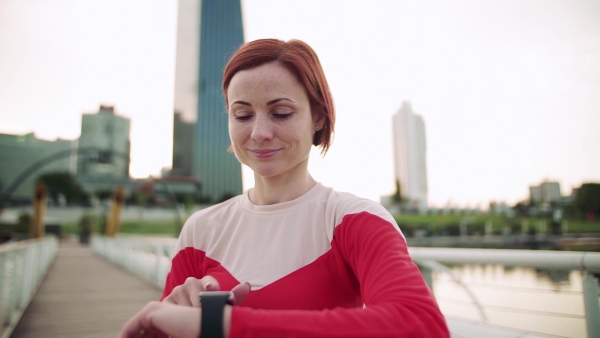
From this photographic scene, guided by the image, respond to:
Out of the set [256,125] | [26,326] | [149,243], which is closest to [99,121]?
[149,243]

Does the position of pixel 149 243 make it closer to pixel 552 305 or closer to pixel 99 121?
pixel 552 305

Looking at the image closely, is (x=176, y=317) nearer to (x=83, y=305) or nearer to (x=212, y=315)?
(x=212, y=315)

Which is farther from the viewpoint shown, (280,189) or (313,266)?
(280,189)

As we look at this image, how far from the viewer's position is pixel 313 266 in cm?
74

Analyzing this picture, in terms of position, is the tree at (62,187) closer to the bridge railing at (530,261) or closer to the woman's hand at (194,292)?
the bridge railing at (530,261)

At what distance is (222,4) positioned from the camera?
44469 mm

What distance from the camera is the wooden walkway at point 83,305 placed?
462cm

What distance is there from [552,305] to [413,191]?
75299mm

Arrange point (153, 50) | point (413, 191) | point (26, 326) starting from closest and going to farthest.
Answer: point (26, 326)
point (153, 50)
point (413, 191)

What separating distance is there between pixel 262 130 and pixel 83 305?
692 cm

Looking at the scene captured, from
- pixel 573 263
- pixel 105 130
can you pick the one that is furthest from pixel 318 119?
pixel 105 130

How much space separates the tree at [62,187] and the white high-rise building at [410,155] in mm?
57780

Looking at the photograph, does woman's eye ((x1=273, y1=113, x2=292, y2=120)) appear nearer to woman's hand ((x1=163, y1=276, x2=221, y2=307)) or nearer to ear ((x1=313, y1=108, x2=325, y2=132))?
ear ((x1=313, y1=108, x2=325, y2=132))

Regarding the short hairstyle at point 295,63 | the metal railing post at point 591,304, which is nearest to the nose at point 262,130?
the short hairstyle at point 295,63
